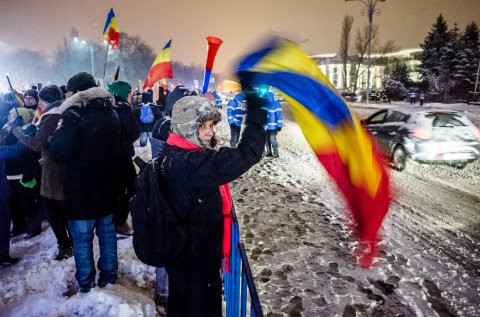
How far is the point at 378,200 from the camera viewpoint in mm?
2773

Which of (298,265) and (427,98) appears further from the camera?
(427,98)

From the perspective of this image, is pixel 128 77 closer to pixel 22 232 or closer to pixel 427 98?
pixel 427 98

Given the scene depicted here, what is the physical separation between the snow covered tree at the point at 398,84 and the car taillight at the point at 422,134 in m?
42.1

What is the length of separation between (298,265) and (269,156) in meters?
6.67

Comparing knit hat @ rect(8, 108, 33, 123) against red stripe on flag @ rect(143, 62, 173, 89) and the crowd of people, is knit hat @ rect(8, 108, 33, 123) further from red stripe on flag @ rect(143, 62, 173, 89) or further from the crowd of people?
red stripe on flag @ rect(143, 62, 173, 89)

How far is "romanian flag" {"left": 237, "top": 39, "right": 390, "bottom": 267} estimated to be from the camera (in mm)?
2625

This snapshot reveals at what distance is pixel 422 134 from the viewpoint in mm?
8898

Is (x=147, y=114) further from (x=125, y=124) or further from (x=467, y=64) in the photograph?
(x=467, y=64)

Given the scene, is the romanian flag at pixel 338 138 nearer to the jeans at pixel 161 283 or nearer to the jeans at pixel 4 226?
the jeans at pixel 161 283

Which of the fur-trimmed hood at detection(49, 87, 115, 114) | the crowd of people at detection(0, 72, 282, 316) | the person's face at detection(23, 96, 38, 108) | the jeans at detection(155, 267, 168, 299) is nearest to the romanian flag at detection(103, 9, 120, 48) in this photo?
the person's face at detection(23, 96, 38, 108)

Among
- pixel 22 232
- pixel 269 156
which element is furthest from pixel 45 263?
pixel 269 156

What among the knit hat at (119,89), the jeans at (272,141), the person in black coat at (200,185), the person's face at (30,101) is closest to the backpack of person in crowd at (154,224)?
the person in black coat at (200,185)

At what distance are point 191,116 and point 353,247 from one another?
141 inches

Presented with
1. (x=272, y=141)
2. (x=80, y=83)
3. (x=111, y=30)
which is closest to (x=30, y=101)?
(x=111, y=30)
